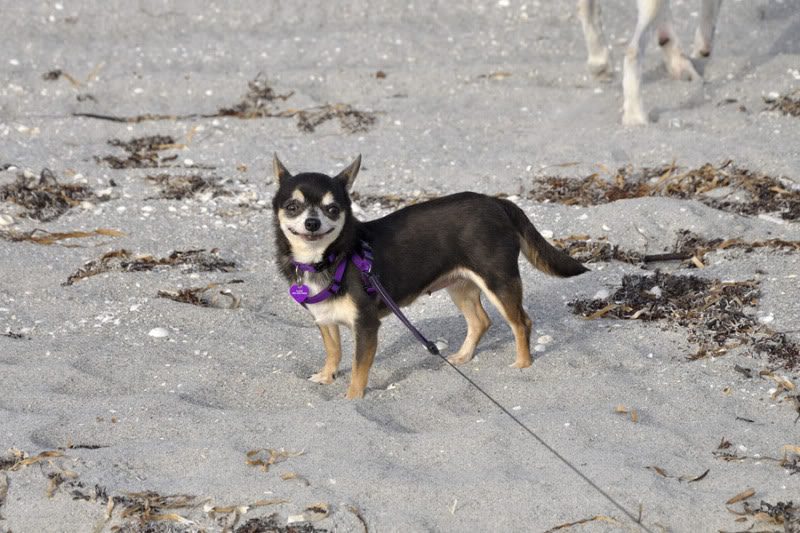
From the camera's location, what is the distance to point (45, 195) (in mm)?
7145

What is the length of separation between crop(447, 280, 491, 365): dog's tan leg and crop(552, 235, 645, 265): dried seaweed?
1.26 meters

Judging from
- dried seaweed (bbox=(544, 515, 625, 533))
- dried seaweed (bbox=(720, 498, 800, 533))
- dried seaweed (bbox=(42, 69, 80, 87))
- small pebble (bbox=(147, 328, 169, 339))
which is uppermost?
dried seaweed (bbox=(42, 69, 80, 87))

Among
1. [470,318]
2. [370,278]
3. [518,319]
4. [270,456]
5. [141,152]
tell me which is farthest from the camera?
[141,152]

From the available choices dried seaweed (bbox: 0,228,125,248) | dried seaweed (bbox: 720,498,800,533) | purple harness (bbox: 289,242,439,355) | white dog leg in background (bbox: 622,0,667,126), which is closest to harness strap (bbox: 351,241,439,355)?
purple harness (bbox: 289,242,439,355)

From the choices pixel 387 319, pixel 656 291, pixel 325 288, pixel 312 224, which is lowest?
pixel 387 319

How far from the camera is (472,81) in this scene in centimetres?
985

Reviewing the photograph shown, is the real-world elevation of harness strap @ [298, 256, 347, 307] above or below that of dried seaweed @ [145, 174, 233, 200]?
above

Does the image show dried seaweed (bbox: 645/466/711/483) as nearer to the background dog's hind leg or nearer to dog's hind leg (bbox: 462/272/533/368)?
dog's hind leg (bbox: 462/272/533/368)

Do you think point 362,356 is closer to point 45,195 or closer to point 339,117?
point 45,195

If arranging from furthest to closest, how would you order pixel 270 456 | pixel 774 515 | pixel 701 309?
pixel 701 309 → pixel 270 456 → pixel 774 515

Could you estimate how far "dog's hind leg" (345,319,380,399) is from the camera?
4629 millimetres

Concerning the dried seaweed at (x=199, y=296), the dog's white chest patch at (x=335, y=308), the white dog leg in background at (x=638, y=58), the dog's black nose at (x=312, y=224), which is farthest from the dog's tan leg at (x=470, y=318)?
the white dog leg in background at (x=638, y=58)

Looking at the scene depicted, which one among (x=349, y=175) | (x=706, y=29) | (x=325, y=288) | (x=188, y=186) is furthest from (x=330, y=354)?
(x=706, y=29)

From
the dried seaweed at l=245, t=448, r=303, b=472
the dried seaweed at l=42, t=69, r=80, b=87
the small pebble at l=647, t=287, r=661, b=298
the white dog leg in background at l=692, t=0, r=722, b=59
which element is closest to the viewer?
the dried seaweed at l=245, t=448, r=303, b=472
